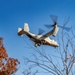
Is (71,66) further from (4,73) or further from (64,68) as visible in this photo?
(4,73)

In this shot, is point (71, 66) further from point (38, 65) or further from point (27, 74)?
point (27, 74)

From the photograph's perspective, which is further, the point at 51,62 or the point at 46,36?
the point at 46,36

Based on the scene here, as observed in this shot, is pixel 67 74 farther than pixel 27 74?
No

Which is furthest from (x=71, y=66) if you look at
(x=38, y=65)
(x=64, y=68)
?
(x=38, y=65)

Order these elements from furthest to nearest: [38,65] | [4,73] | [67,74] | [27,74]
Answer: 1. [4,73]
2. [27,74]
3. [38,65]
4. [67,74]

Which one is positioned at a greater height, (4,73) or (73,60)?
(4,73)

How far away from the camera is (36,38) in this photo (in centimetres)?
3272

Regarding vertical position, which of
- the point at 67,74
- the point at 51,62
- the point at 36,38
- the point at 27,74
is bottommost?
the point at 67,74

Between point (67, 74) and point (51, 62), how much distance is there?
1.29 m

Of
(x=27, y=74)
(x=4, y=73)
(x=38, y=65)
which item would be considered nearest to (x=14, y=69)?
(x=4, y=73)

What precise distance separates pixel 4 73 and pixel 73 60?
1948 cm

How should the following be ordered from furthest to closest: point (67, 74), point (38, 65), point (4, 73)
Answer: point (4, 73)
point (38, 65)
point (67, 74)

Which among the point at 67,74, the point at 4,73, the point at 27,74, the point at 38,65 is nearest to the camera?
the point at 67,74

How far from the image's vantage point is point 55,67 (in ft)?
50.5
